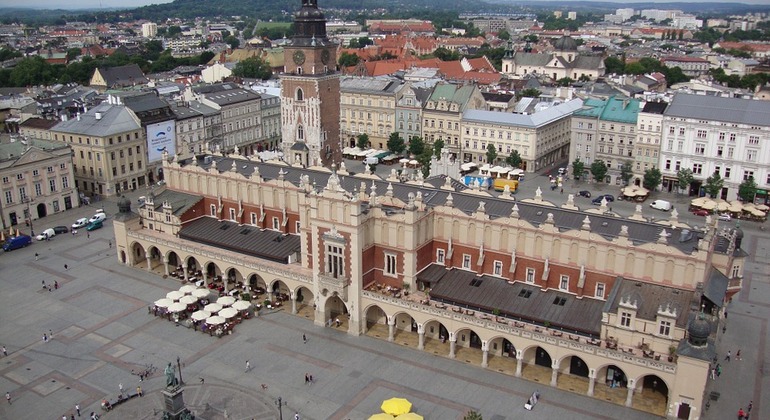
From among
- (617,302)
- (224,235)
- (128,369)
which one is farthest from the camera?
(224,235)

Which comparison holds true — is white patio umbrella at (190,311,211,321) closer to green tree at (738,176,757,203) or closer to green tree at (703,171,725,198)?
green tree at (703,171,725,198)

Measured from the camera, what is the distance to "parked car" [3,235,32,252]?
94125 mm

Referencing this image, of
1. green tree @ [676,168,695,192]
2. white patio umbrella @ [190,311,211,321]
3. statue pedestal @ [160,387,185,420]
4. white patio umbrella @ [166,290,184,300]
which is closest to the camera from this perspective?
statue pedestal @ [160,387,185,420]

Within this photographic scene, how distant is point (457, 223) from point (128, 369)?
35.9 m

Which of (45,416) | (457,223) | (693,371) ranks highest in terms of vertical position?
(457,223)

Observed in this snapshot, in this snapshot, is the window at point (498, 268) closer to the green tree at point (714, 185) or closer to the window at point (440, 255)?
the window at point (440, 255)

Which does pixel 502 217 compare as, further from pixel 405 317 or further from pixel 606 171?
pixel 606 171

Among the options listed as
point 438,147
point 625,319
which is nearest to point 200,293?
point 625,319

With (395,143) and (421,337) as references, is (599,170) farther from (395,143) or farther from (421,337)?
(421,337)

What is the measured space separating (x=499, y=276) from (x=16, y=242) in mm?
69459

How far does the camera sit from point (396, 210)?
7012cm

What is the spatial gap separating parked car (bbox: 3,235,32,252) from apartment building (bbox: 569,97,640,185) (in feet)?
320

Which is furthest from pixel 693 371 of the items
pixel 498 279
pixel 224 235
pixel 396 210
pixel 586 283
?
pixel 224 235

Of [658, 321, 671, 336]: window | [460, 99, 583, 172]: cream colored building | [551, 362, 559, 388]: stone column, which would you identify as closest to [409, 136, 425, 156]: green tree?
[460, 99, 583, 172]: cream colored building
